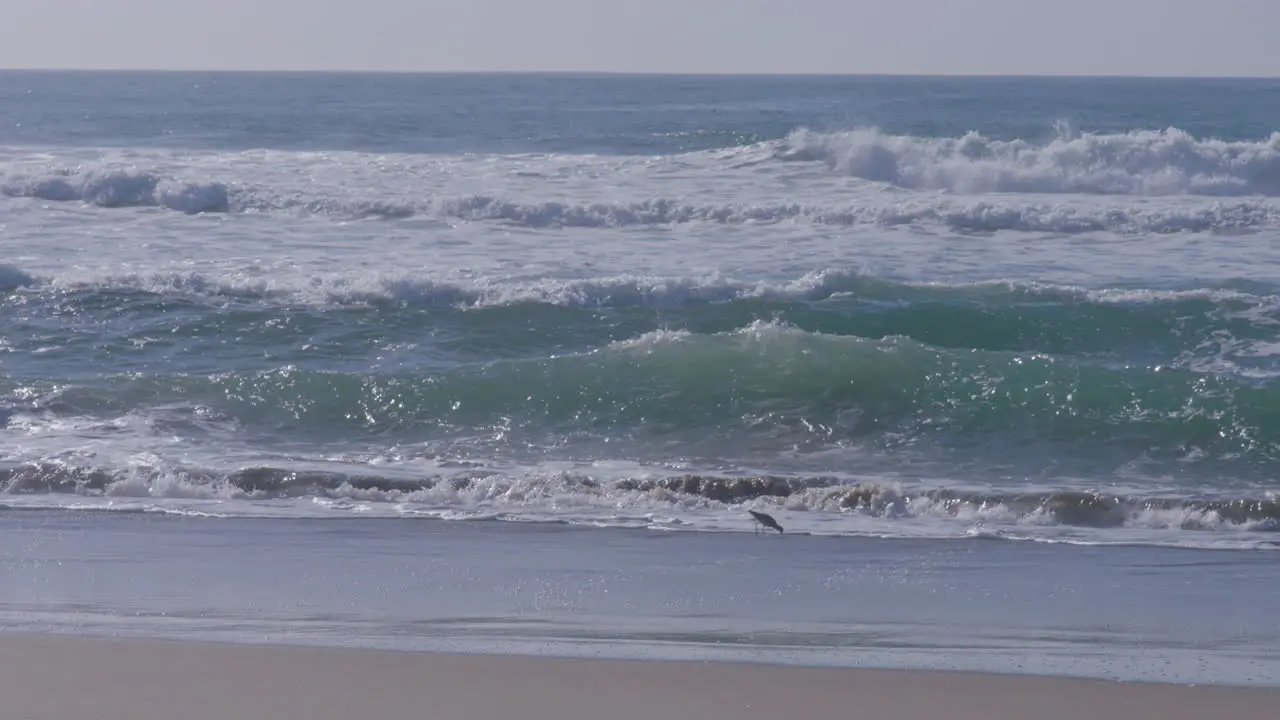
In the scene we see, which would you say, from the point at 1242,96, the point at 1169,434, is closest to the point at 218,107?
the point at 1242,96

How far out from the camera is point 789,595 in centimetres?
597

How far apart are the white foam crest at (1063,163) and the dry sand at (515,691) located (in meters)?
18.1

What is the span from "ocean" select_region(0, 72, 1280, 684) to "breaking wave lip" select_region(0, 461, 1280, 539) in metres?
0.03

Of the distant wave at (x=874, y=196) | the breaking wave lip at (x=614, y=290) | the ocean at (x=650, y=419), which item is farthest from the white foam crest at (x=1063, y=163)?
the breaking wave lip at (x=614, y=290)

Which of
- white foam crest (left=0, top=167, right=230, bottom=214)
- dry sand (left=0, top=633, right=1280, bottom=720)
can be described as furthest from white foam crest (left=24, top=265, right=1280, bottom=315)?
dry sand (left=0, top=633, right=1280, bottom=720)

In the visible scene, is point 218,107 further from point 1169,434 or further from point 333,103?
point 1169,434

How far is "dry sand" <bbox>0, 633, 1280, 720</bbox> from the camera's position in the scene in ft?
15.1

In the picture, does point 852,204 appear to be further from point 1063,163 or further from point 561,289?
point 561,289

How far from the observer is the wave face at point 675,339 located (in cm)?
816

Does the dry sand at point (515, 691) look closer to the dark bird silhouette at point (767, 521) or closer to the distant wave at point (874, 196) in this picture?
the dark bird silhouette at point (767, 521)

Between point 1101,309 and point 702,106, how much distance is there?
37876 mm

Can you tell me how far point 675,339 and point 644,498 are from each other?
133 inches

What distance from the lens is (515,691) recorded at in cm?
478

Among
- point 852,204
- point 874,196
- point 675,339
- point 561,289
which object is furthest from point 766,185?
point 675,339
